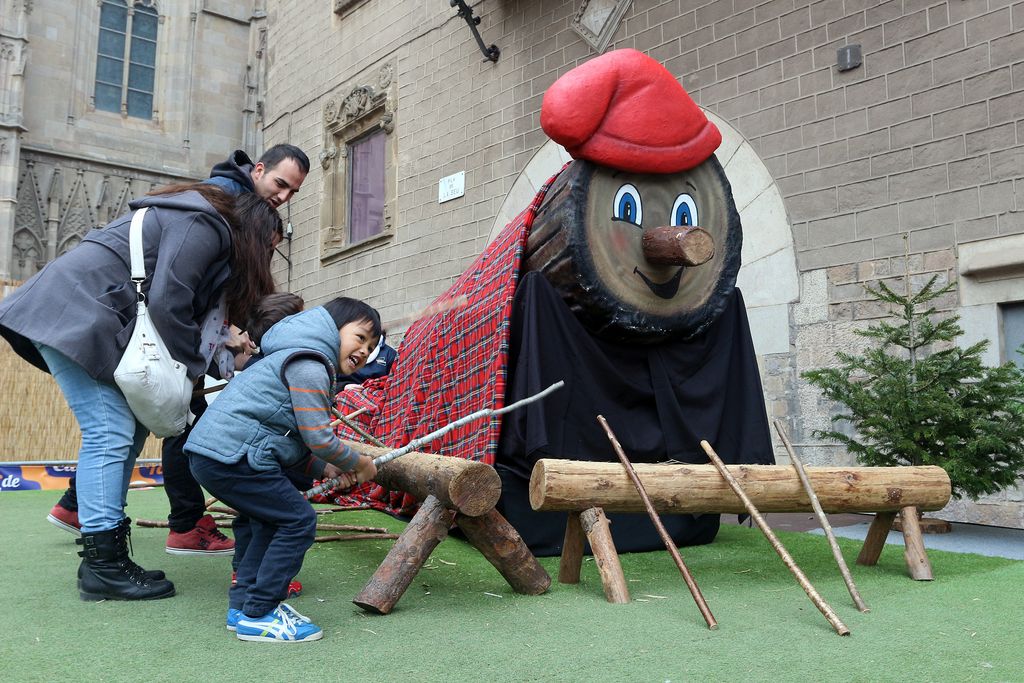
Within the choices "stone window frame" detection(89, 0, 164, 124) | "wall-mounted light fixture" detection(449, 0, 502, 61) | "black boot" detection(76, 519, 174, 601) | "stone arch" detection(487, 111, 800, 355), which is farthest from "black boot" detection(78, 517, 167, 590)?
"stone window frame" detection(89, 0, 164, 124)

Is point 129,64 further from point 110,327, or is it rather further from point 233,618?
point 233,618

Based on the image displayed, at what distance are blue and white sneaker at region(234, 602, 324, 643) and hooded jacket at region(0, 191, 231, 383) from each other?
86cm

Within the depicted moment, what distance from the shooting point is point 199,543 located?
3518mm

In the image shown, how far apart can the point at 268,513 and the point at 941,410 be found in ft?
10.4

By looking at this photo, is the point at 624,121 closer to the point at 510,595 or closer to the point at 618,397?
the point at 618,397

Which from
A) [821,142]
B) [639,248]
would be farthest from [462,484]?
[821,142]

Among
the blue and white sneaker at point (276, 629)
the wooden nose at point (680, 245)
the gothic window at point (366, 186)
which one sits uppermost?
the gothic window at point (366, 186)

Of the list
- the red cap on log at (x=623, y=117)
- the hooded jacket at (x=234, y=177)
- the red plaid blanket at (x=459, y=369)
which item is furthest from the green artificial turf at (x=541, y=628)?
the red cap on log at (x=623, y=117)

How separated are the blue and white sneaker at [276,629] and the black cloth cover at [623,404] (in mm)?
1270

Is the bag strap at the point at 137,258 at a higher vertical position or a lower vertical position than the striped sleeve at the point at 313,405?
higher

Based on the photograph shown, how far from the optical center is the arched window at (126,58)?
58.3ft

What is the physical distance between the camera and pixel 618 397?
3748 millimetres

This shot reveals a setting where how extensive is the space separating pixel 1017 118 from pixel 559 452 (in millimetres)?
3294

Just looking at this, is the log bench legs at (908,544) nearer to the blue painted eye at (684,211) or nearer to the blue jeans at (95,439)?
the blue painted eye at (684,211)
